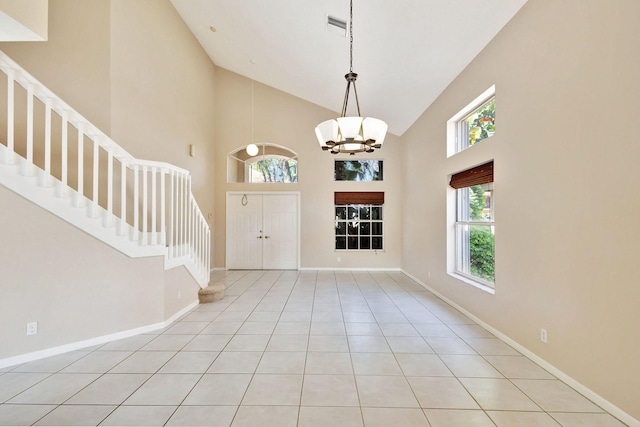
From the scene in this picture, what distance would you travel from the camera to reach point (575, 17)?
2.11 m

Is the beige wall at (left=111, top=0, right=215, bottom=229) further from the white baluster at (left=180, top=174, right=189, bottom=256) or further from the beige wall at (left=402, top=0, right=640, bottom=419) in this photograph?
the beige wall at (left=402, top=0, right=640, bottom=419)

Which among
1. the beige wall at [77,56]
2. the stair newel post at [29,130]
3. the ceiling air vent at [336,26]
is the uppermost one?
the ceiling air vent at [336,26]

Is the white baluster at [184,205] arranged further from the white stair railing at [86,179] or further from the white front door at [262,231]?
the white front door at [262,231]

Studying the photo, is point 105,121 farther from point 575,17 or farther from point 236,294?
point 575,17

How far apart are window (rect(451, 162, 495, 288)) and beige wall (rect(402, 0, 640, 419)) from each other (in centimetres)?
28

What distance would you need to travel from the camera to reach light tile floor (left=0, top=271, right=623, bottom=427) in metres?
1.83

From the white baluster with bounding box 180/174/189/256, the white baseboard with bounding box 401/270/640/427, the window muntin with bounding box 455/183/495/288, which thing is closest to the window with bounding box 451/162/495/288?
the window muntin with bounding box 455/183/495/288

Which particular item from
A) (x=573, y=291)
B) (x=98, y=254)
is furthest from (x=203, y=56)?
(x=573, y=291)

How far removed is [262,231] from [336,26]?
15.6ft

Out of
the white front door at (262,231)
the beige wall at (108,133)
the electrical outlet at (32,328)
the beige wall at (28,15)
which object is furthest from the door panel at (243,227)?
the beige wall at (28,15)

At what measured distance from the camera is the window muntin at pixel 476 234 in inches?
135

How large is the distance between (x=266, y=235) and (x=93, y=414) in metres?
5.35

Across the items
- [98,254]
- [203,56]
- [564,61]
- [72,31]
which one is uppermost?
[203,56]

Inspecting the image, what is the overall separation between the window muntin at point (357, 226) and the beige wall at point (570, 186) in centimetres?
374
